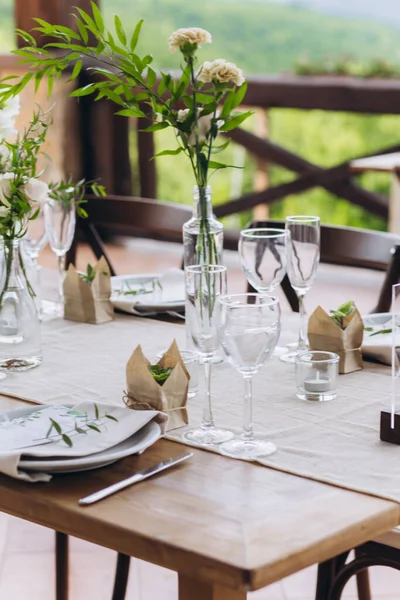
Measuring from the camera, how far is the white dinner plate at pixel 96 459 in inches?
45.8

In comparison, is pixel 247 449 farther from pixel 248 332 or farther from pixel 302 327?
pixel 302 327

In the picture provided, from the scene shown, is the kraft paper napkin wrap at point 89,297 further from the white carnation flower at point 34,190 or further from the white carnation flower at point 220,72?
the white carnation flower at point 220,72

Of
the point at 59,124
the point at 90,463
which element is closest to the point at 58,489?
the point at 90,463

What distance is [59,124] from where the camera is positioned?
6211 millimetres

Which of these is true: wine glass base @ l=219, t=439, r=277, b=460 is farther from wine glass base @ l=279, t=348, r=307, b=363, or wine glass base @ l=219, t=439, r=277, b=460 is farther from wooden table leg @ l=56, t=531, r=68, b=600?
wooden table leg @ l=56, t=531, r=68, b=600

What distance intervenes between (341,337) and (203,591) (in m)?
0.68

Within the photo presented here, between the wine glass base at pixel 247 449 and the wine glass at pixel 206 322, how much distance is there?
27mm

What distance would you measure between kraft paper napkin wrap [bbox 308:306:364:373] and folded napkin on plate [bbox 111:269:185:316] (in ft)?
1.33

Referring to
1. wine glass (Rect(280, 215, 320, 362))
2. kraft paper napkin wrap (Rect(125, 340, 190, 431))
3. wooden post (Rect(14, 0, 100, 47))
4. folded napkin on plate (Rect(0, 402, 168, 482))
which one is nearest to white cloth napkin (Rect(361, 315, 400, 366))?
wine glass (Rect(280, 215, 320, 362))

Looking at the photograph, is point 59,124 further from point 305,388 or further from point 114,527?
point 114,527

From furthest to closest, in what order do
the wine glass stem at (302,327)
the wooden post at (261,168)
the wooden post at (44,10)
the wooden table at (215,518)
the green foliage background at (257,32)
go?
the green foliage background at (257,32)
the wooden post at (261,168)
the wooden post at (44,10)
the wine glass stem at (302,327)
the wooden table at (215,518)

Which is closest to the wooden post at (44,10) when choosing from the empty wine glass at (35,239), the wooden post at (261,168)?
the wooden post at (261,168)

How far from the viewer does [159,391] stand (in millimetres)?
Result: 1361

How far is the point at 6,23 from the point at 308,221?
7.19m
